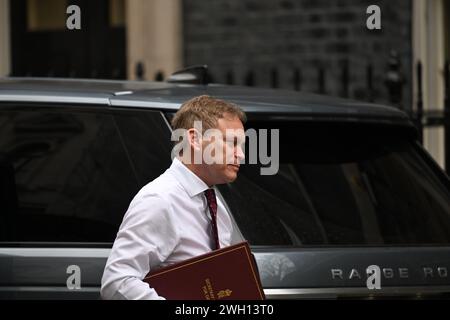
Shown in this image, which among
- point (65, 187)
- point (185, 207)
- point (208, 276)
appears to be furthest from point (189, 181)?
point (65, 187)

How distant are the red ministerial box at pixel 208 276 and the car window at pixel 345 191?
0.72 m

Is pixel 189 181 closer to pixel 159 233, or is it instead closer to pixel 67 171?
pixel 159 233

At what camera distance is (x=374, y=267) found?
13.0ft

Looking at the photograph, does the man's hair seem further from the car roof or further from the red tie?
the car roof

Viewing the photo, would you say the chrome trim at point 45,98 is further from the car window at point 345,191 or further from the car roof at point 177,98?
the car window at point 345,191

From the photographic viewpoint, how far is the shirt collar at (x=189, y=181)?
11.2 ft

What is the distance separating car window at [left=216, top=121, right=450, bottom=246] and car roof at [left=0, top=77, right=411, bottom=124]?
5 centimetres

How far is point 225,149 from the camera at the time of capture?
3359 millimetres

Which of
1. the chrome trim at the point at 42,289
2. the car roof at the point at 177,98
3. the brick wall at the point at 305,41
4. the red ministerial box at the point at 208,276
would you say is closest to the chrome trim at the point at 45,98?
the car roof at the point at 177,98

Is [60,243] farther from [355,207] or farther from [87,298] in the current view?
[355,207]

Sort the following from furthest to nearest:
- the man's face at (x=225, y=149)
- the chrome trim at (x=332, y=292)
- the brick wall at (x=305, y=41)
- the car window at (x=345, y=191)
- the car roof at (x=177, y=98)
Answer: the brick wall at (x=305, y=41), the car roof at (x=177, y=98), the car window at (x=345, y=191), the chrome trim at (x=332, y=292), the man's face at (x=225, y=149)

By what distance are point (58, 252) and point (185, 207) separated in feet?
2.81

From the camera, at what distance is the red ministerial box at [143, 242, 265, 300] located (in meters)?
3.24

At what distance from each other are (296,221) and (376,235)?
0.32m
